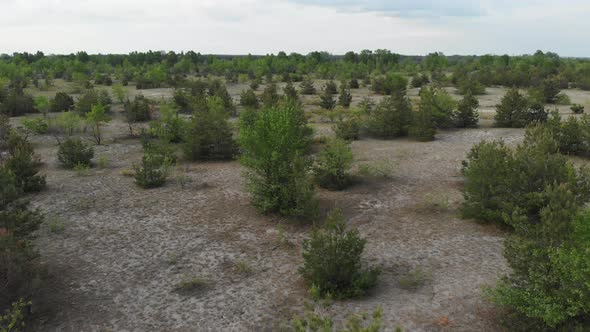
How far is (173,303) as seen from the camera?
28.5 feet

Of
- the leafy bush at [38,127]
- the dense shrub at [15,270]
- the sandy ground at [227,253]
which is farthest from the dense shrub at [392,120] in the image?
the dense shrub at [15,270]

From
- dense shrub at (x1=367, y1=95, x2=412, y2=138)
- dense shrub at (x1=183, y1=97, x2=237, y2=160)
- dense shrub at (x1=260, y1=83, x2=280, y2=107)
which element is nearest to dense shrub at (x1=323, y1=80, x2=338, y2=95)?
dense shrub at (x1=260, y1=83, x2=280, y2=107)

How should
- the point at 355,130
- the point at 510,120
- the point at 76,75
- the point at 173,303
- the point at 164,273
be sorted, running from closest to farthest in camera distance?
1. the point at 173,303
2. the point at 164,273
3. the point at 355,130
4. the point at 510,120
5. the point at 76,75

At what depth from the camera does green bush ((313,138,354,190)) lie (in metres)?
15.4

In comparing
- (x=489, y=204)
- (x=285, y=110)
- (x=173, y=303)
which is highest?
(x=285, y=110)

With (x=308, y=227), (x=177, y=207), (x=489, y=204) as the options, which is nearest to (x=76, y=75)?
(x=177, y=207)

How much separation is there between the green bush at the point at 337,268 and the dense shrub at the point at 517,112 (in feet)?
67.5

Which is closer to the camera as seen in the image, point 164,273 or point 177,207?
point 164,273

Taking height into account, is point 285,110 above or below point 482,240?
above

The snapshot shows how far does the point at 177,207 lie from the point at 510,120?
20.5 metres

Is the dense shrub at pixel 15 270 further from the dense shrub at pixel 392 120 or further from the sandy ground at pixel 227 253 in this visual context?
the dense shrub at pixel 392 120

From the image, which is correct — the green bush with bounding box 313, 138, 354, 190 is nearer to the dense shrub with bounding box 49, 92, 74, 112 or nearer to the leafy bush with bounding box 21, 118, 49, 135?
the leafy bush with bounding box 21, 118, 49, 135

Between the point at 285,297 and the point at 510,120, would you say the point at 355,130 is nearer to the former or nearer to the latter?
the point at 510,120

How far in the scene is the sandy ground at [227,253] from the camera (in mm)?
8219
